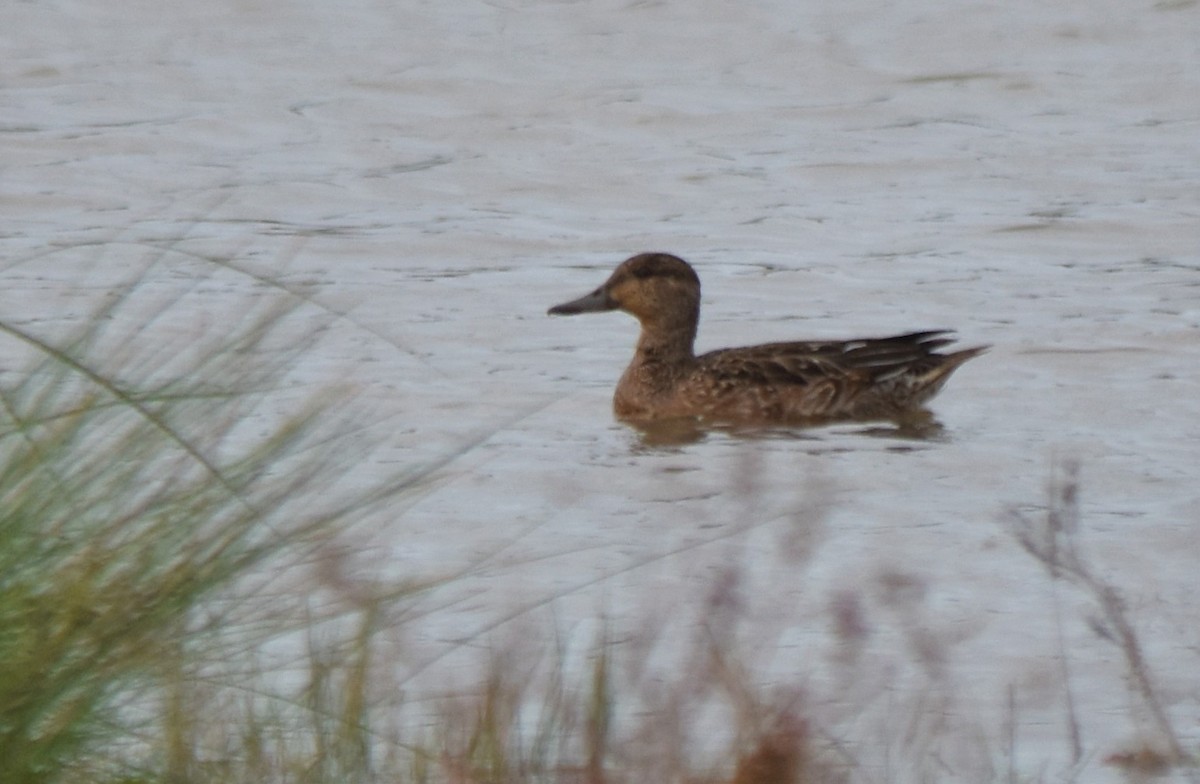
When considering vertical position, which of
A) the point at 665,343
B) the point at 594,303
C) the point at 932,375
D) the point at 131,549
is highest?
the point at 131,549

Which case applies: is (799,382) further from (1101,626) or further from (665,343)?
(1101,626)

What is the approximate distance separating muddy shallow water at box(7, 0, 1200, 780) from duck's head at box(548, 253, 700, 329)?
1.03 ft

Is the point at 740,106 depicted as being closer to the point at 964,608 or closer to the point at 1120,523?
the point at 1120,523

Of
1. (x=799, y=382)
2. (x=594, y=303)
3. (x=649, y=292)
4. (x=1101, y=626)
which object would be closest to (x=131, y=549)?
(x=1101, y=626)

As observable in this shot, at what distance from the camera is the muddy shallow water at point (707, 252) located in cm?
613

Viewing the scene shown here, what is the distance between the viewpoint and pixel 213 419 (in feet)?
11.6

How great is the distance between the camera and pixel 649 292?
10.2 metres

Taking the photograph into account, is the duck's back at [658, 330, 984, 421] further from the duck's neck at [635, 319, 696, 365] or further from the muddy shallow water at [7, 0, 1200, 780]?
the duck's neck at [635, 319, 696, 365]

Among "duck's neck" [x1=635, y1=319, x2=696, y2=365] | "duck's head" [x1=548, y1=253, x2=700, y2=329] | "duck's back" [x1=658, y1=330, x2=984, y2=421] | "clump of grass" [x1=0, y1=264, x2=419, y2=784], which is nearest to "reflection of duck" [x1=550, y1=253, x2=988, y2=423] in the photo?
"duck's back" [x1=658, y1=330, x2=984, y2=421]

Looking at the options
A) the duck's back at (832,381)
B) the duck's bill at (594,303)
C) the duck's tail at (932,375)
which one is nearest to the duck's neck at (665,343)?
the duck's bill at (594,303)

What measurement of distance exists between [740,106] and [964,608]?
1014 centimetres

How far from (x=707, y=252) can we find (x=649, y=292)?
258 cm

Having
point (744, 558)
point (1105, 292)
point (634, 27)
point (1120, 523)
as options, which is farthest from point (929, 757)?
point (634, 27)

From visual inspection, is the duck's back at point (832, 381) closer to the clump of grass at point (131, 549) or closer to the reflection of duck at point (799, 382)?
the reflection of duck at point (799, 382)
